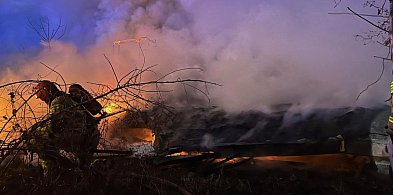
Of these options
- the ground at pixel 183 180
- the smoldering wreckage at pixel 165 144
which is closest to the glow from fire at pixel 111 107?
the smoldering wreckage at pixel 165 144

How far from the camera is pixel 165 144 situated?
822 cm

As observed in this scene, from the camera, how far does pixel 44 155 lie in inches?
152

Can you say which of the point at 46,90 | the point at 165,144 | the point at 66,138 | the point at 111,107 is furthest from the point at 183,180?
the point at 165,144

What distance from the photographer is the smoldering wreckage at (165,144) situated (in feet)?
12.8

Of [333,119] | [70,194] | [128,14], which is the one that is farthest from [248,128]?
[128,14]

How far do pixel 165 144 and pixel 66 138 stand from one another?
441 cm

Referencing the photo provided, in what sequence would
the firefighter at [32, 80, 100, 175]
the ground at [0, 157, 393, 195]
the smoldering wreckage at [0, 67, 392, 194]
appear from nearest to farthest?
1. the firefighter at [32, 80, 100, 175]
2. the smoldering wreckage at [0, 67, 392, 194]
3. the ground at [0, 157, 393, 195]

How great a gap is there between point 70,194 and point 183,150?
3.56m

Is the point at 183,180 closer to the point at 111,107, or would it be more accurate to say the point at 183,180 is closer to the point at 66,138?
the point at 111,107

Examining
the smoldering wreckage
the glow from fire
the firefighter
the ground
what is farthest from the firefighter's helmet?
the ground

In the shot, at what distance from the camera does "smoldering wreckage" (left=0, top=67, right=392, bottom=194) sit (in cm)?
389

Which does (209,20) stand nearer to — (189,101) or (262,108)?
(189,101)

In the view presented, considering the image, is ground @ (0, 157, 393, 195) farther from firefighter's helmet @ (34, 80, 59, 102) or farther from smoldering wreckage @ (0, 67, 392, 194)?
firefighter's helmet @ (34, 80, 59, 102)

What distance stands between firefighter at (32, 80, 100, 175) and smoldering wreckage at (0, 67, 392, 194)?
0.01m
